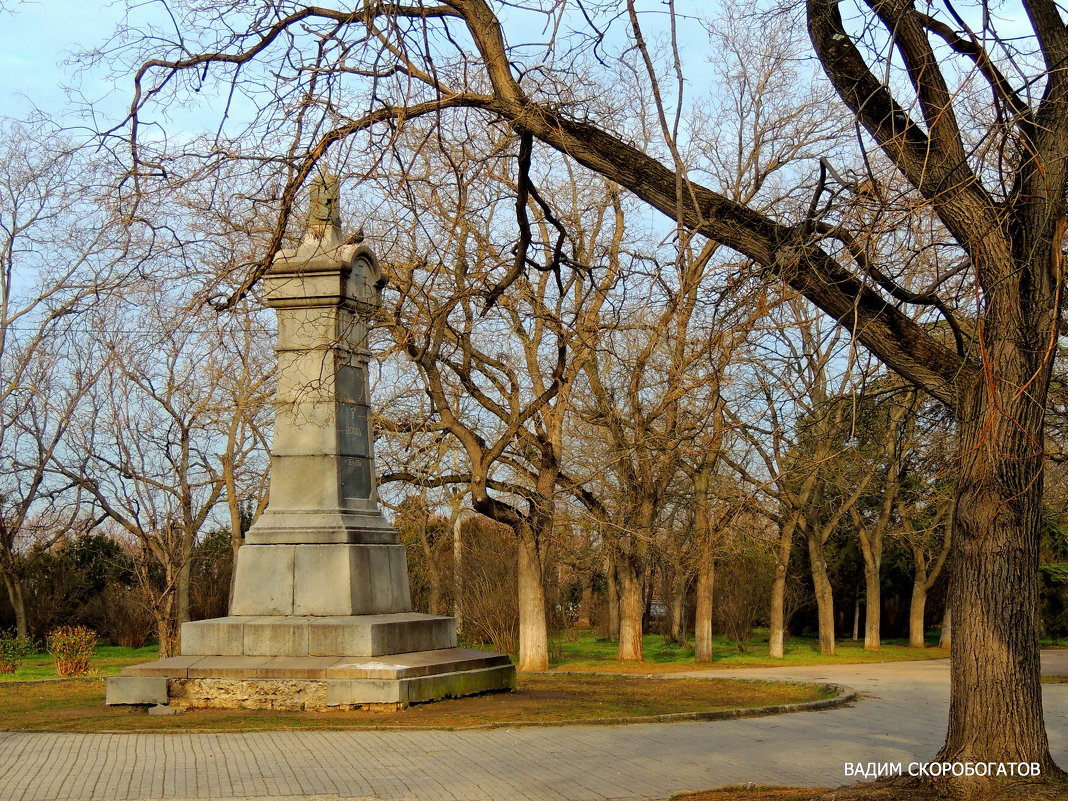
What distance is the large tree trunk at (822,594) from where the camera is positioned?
3359 cm

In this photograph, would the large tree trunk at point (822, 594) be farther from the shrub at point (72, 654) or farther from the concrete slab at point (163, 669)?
the concrete slab at point (163, 669)

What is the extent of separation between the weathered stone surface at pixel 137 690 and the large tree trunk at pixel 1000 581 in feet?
30.4

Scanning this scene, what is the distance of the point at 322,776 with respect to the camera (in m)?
8.45

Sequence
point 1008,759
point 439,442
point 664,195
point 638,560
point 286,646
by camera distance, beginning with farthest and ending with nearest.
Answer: point 638,560 → point 439,442 → point 286,646 → point 664,195 → point 1008,759

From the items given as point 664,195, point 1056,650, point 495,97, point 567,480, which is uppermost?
point 495,97

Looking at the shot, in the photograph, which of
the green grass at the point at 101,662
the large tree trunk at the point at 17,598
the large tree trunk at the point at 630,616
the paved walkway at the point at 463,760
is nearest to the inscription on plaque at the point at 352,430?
the paved walkway at the point at 463,760

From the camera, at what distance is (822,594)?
112 feet

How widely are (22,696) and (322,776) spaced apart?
9742 millimetres

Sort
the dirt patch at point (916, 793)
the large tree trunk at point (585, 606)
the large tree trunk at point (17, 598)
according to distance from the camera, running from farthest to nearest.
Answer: the large tree trunk at point (585, 606), the large tree trunk at point (17, 598), the dirt patch at point (916, 793)

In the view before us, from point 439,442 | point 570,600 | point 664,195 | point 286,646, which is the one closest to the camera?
point 664,195

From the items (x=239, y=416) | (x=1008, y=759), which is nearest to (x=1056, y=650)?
(x=239, y=416)

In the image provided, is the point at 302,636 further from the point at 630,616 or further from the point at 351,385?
the point at 630,616

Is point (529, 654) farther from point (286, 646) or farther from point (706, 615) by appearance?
point (286, 646)

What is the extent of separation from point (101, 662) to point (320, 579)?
16234mm
